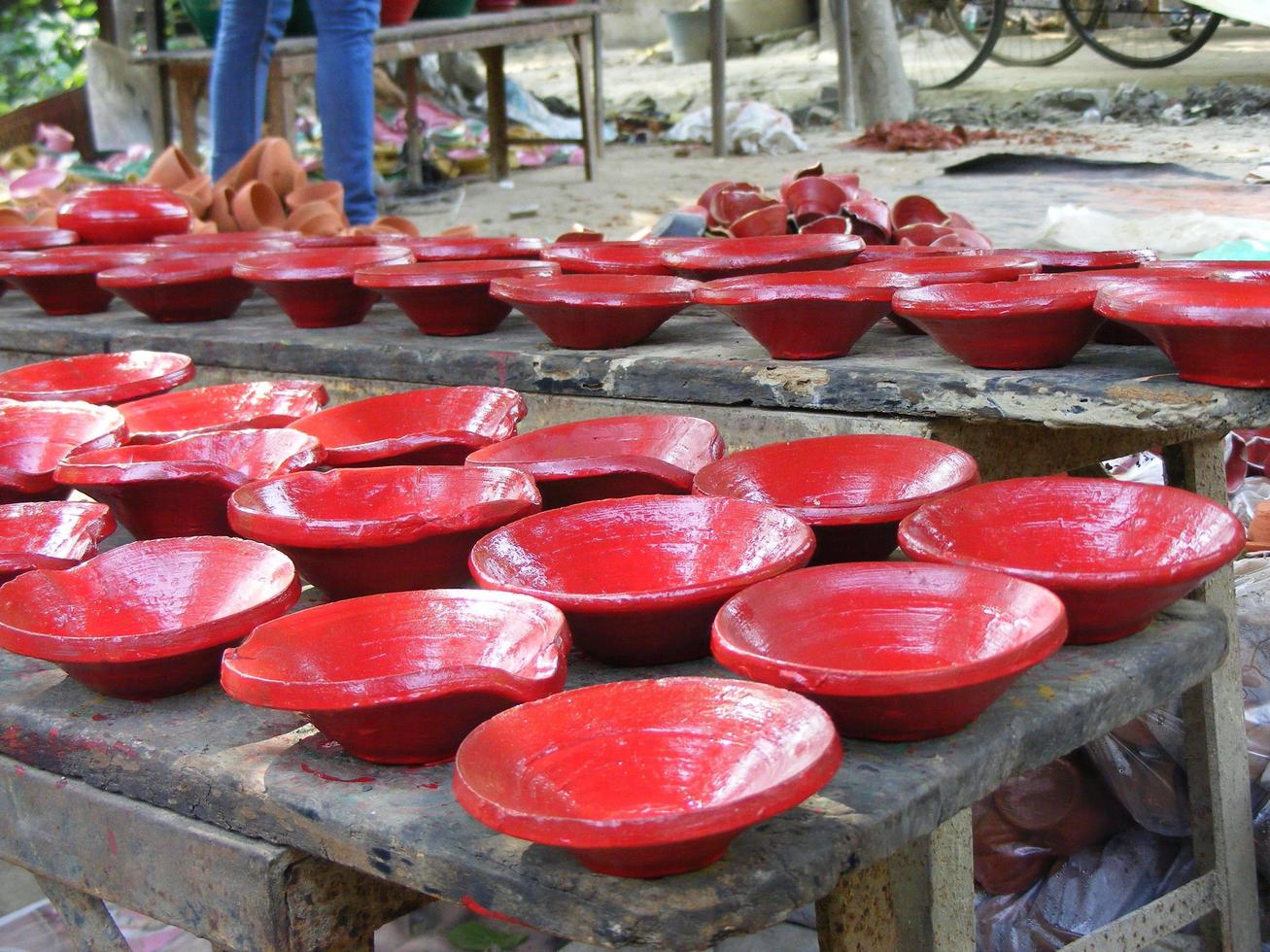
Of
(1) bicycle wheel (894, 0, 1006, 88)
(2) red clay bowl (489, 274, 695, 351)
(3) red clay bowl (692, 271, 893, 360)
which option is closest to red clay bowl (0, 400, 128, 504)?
(2) red clay bowl (489, 274, 695, 351)

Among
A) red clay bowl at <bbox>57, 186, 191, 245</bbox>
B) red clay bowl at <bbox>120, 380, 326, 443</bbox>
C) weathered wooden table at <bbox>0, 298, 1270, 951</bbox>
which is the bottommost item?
weathered wooden table at <bbox>0, 298, 1270, 951</bbox>

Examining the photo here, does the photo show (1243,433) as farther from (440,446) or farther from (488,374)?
(440,446)

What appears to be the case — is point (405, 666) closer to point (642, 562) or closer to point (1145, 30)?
point (642, 562)

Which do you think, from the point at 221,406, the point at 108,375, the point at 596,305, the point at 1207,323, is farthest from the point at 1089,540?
the point at 108,375

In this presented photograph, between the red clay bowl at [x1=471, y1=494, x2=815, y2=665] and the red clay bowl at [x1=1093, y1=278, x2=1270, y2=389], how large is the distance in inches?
23.5

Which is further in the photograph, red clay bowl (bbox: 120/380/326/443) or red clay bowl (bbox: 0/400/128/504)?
red clay bowl (bbox: 120/380/326/443)

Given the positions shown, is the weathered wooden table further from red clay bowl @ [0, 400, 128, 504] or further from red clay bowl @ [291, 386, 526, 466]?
red clay bowl @ [0, 400, 128, 504]

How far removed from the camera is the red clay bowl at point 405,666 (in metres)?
1.01

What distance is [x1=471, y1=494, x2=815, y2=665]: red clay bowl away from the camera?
1149mm

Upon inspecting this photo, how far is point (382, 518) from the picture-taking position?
150 centimetres

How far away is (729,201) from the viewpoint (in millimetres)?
3736

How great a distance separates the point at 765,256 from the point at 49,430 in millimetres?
1188

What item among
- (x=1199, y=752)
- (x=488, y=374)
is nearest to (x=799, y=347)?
(x=488, y=374)

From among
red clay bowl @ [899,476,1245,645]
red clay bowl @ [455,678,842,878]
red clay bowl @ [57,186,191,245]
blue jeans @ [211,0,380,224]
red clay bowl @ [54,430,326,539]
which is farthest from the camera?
blue jeans @ [211,0,380,224]
